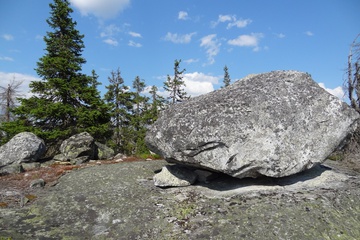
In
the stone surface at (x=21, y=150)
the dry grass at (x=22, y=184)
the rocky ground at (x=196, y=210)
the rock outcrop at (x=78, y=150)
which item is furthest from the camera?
the rock outcrop at (x=78, y=150)

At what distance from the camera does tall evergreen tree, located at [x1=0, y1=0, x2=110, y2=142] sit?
20141mm

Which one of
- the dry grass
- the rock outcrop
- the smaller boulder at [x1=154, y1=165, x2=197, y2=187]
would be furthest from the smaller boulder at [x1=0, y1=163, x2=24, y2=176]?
the smaller boulder at [x1=154, y1=165, x2=197, y2=187]

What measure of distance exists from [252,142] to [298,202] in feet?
6.82

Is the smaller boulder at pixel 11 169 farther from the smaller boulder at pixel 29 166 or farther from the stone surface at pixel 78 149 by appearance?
the stone surface at pixel 78 149

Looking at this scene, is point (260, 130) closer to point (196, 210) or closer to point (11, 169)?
point (196, 210)

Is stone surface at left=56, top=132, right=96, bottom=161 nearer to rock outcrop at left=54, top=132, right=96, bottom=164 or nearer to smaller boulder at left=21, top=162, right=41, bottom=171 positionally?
rock outcrop at left=54, top=132, right=96, bottom=164

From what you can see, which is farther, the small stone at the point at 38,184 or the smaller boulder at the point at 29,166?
the smaller boulder at the point at 29,166

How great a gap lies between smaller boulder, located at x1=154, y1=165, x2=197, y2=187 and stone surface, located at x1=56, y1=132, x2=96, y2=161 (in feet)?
27.5

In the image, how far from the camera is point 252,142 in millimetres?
7738

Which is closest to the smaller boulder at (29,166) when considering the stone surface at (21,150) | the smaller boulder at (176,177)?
the stone surface at (21,150)

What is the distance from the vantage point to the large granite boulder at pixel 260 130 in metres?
7.76

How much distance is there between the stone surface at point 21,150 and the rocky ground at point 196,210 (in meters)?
6.21

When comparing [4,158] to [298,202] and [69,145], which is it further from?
[298,202]

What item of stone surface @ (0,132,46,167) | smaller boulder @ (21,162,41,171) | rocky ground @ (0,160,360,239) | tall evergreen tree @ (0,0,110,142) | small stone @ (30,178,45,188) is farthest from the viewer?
tall evergreen tree @ (0,0,110,142)
